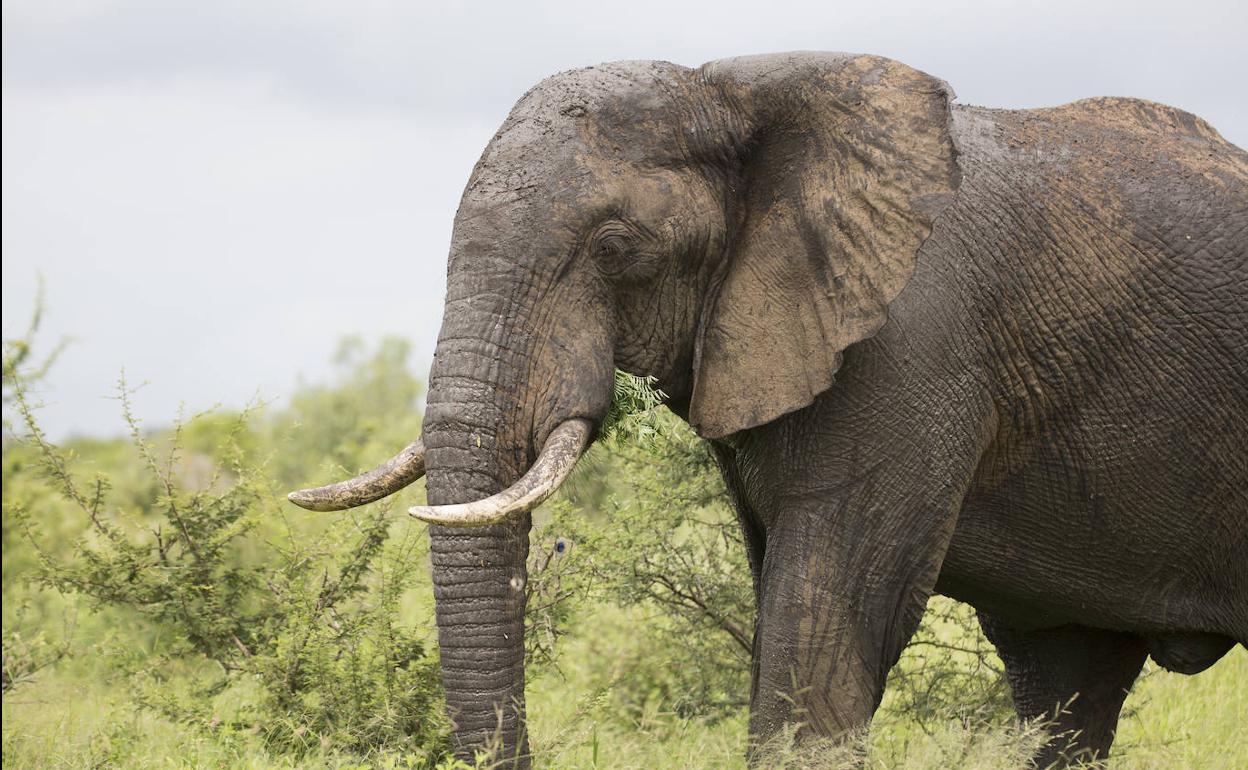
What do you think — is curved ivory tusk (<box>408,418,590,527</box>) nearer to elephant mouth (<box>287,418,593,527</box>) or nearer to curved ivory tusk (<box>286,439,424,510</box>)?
elephant mouth (<box>287,418,593,527</box>)

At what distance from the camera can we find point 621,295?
505cm

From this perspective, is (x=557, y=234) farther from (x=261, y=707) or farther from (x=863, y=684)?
(x=261, y=707)

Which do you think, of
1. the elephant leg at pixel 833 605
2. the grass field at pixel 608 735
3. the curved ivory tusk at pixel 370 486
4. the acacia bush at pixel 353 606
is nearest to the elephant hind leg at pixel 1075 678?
the grass field at pixel 608 735

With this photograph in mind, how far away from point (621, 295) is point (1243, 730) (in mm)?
4248

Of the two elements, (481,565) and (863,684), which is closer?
(481,565)

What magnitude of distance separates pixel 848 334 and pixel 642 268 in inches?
26.0

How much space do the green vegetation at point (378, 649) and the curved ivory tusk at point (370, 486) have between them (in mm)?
765

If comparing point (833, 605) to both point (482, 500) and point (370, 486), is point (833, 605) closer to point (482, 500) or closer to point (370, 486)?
point (482, 500)

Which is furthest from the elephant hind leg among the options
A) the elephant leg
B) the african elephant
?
the elephant leg

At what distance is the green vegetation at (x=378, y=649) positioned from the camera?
6496 mm

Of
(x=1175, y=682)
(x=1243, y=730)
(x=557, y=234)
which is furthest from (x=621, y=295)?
(x=1175, y=682)

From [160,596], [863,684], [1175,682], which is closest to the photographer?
[863,684]

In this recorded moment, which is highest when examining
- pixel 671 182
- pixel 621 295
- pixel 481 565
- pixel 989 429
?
pixel 671 182

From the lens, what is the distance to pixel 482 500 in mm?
4574
